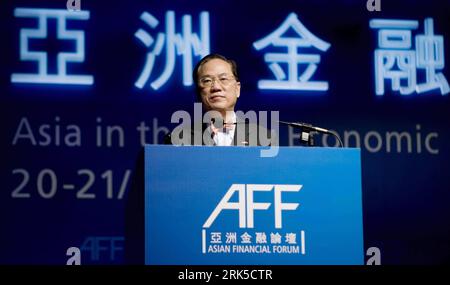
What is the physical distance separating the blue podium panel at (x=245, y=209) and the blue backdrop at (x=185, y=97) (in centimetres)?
175

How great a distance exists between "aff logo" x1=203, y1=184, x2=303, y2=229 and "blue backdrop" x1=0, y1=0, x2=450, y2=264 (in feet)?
5.82

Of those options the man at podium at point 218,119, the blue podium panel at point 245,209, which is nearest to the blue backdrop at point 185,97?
the man at podium at point 218,119

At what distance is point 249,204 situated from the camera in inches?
100

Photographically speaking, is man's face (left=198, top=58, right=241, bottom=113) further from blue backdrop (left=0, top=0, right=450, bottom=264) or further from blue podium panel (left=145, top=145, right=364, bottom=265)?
blue backdrop (left=0, top=0, right=450, bottom=264)

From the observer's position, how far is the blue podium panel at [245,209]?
2492 mm

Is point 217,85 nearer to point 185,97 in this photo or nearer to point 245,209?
point 245,209

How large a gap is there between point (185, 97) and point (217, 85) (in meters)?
1.04

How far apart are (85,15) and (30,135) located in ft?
1.97

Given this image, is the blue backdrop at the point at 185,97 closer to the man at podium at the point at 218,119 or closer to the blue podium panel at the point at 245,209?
the man at podium at the point at 218,119

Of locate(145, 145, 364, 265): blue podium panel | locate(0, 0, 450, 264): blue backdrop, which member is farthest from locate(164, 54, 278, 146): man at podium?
locate(0, 0, 450, 264): blue backdrop

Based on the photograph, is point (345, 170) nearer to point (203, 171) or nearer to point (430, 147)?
point (203, 171)

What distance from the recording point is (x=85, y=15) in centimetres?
434

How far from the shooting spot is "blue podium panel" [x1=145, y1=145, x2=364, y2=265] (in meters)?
2.49
